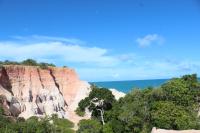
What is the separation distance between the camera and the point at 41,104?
60844 millimetres

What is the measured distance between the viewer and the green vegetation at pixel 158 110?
4078 centimetres

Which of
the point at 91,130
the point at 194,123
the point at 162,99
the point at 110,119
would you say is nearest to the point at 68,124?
the point at 110,119

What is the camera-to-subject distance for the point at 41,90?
203ft

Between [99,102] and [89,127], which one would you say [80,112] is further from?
[89,127]

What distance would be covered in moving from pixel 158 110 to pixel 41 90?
24.2 m

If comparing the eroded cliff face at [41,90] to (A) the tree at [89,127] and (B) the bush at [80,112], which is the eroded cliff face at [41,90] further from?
(A) the tree at [89,127]

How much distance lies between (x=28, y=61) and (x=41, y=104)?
38.3 ft

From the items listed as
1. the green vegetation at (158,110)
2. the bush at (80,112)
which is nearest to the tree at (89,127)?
the green vegetation at (158,110)

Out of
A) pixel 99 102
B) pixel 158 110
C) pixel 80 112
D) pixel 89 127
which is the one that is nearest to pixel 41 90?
pixel 80 112

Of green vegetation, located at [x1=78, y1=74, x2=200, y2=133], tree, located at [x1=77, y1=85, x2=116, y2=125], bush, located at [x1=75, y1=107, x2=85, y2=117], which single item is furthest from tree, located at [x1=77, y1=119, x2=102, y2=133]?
bush, located at [x1=75, y1=107, x2=85, y2=117]

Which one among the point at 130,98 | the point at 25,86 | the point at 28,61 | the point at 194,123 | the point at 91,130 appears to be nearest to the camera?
the point at 194,123

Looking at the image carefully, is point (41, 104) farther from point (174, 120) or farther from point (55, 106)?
point (174, 120)

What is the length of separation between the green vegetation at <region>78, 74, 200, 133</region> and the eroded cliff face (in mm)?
14135

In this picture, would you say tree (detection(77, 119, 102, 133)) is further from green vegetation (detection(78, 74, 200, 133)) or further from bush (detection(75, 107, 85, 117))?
bush (detection(75, 107, 85, 117))
